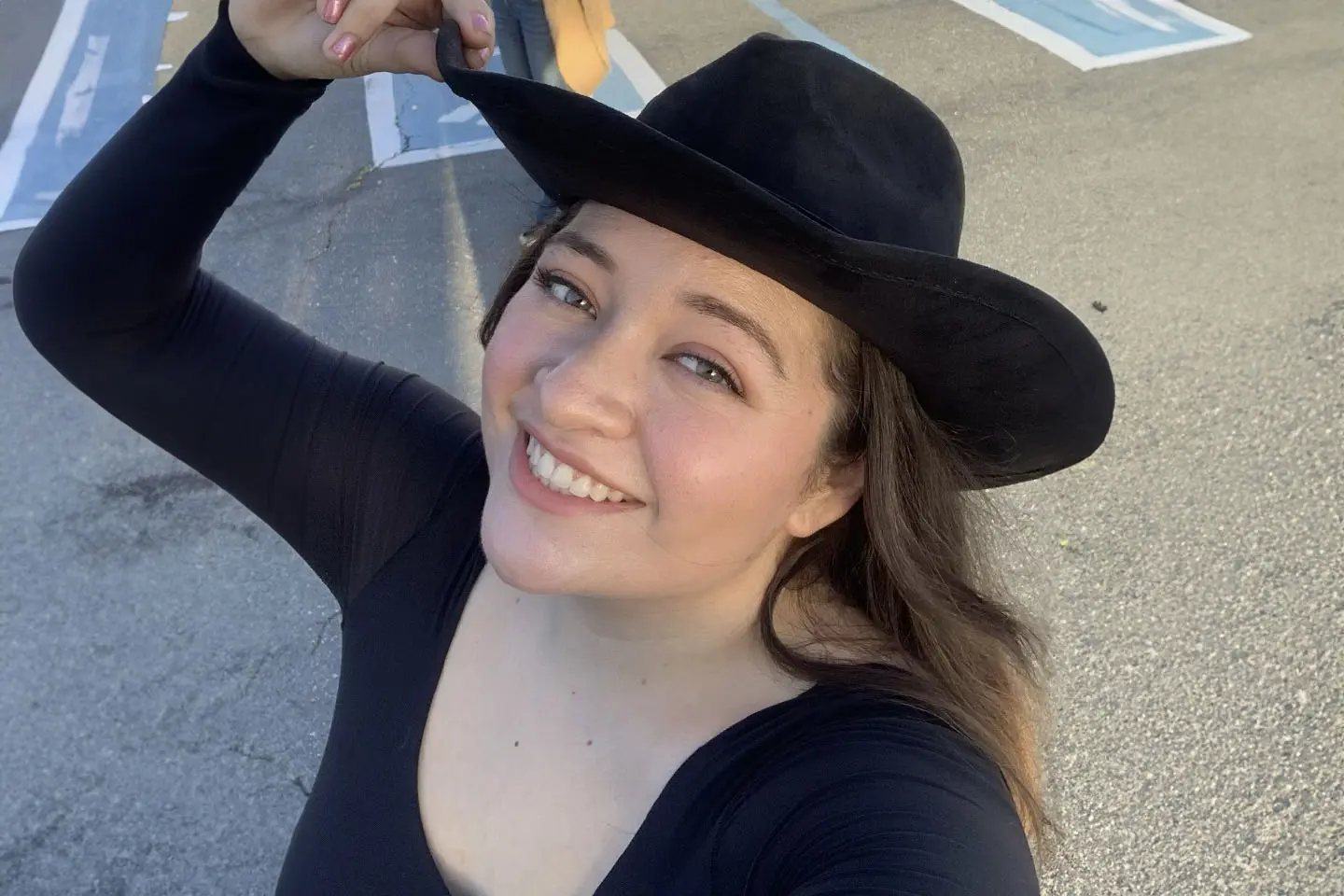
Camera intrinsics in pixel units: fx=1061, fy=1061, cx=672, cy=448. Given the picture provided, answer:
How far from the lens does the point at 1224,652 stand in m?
2.62

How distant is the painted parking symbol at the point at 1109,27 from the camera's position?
5.71 m

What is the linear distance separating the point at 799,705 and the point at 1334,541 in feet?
7.32

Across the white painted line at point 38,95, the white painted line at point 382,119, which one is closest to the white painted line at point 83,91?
the white painted line at point 38,95

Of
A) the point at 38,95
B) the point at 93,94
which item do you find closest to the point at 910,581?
the point at 93,94

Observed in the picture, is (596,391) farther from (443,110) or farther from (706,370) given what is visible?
(443,110)

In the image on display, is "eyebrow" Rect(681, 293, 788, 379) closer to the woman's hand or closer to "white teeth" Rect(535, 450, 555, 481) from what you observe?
"white teeth" Rect(535, 450, 555, 481)

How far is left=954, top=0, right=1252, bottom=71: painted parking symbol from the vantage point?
5715 mm

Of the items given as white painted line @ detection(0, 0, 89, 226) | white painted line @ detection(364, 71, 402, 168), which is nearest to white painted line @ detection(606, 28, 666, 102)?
white painted line @ detection(364, 71, 402, 168)

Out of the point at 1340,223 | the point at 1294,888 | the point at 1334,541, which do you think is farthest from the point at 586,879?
the point at 1340,223

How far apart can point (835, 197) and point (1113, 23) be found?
584cm

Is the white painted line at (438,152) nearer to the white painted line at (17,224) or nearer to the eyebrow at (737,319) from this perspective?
the white painted line at (17,224)

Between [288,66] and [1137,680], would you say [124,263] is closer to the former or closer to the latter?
→ [288,66]

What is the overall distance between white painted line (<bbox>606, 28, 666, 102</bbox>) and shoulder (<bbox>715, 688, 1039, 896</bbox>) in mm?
4604

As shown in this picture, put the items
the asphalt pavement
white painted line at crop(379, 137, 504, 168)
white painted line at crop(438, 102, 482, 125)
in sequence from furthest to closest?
1. white painted line at crop(438, 102, 482, 125)
2. white painted line at crop(379, 137, 504, 168)
3. the asphalt pavement
